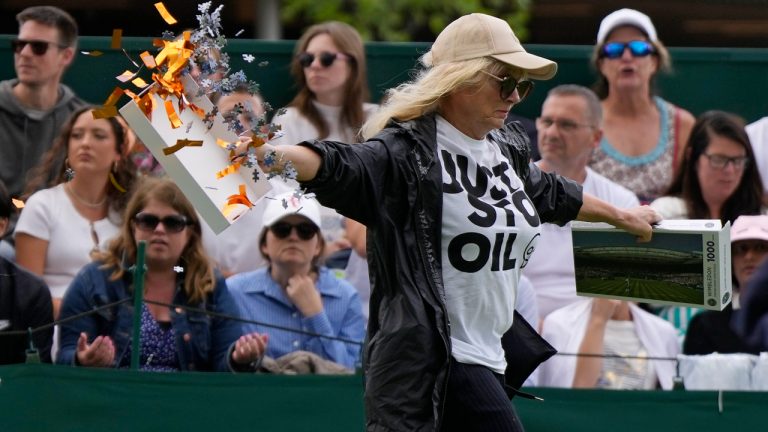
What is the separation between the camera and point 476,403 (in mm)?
4488

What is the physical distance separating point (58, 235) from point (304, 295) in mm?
1155

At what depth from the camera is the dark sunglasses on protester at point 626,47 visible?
7.54 meters

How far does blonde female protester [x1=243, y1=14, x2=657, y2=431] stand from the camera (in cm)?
442

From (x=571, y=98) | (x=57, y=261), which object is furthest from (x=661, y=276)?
(x=57, y=261)

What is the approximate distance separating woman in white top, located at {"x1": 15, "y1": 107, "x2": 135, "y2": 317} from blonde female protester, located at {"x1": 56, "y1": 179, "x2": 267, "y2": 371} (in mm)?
247

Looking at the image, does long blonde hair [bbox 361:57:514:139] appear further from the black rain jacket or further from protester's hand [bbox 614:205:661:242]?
protester's hand [bbox 614:205:661:242]

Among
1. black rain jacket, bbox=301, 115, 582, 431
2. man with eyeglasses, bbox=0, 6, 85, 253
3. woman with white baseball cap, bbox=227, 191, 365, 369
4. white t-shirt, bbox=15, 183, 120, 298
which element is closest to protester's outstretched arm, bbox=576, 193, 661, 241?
black rain jacket, bbox=301, 115, 582, 431

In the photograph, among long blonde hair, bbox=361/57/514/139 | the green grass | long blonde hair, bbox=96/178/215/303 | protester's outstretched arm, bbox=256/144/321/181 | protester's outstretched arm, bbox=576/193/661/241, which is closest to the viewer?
protester's outstretched arm, bbox=256/144/321/181

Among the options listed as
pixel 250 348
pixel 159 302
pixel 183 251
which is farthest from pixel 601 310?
pixel 159 302

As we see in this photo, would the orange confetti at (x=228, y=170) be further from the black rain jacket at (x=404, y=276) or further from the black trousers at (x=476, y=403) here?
the black trousers at (x=476, y=403)

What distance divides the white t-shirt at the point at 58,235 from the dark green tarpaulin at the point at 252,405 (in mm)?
722

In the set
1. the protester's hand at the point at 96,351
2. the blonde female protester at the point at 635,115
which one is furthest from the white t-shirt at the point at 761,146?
the protester's hand at the point at 96,351

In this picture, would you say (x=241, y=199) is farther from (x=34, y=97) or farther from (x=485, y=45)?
(x=34, y=97)

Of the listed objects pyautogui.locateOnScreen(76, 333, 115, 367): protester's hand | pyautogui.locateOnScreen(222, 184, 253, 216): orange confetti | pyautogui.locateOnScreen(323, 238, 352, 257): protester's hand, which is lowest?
pyautogui.locateOnScreen(76, 333, 115, 367): protester's hand
